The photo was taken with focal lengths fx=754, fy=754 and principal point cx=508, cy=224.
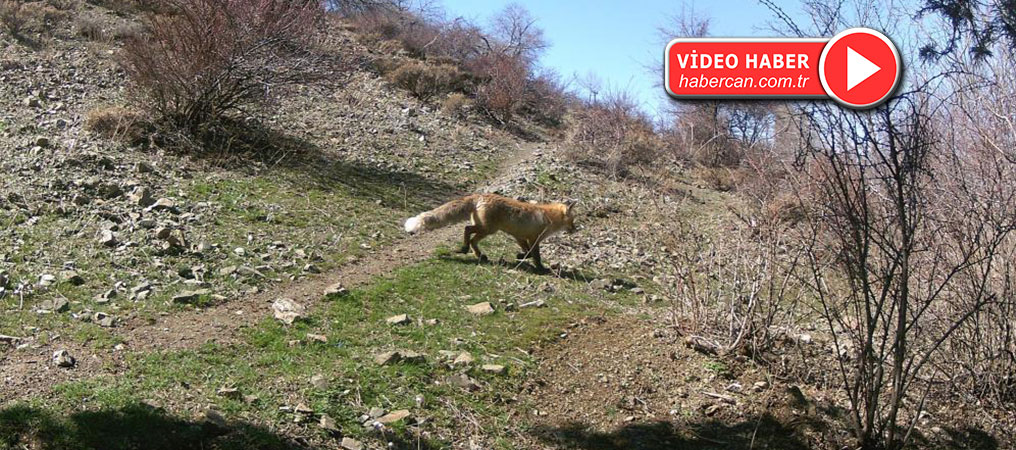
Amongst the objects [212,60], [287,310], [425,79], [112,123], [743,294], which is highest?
[425,79]

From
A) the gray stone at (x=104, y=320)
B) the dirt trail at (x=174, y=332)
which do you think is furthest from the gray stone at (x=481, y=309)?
the gray stone at (x=104, y=320)

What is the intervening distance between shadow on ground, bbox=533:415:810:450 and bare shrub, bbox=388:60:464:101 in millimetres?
21642

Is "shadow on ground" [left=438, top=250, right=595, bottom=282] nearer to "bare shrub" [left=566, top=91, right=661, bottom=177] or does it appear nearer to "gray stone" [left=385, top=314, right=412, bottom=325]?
"gray stone" [left=385, top=314, right=412, bottom=325]

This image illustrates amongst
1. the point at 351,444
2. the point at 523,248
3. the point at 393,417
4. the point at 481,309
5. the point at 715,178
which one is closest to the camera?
the point at 351,444

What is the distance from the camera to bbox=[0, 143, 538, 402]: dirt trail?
5.77m

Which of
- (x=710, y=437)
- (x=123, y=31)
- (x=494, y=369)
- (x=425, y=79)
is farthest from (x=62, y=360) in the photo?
(x=425, y=79)

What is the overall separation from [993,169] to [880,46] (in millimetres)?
3102

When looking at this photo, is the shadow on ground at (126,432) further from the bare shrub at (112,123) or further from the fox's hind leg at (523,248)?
the bare shrub at (112,123)

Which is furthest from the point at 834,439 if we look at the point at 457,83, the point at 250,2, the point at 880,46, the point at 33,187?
the point at 457,83

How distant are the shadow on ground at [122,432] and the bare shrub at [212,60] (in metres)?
10.7

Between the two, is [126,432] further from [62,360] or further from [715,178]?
[715,178]

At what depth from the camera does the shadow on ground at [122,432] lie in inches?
190

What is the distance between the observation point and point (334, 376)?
6.38 meters

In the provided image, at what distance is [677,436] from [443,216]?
5.61 metres
